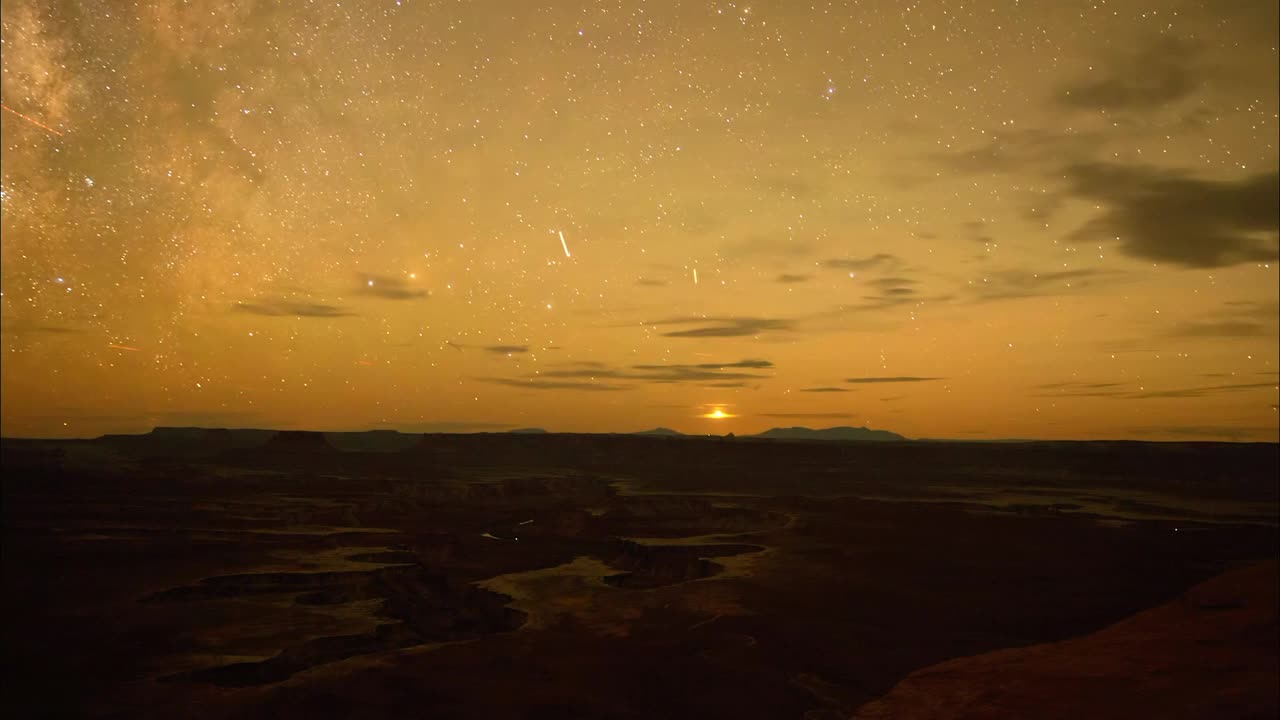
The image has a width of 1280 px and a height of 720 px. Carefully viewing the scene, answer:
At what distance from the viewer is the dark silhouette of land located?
13.1 m

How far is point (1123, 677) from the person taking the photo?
1351 centimetres

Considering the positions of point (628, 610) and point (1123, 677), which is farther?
point (628, 610)

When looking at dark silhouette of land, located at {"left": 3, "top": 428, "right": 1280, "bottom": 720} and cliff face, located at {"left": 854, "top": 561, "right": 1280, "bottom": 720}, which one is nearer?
cliff face, located at {"left": 854, "top": 561, "right": 1280, "bottom": 720}

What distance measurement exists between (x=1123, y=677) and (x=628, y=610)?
10361mm

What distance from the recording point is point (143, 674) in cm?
1423

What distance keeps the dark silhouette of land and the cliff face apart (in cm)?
8

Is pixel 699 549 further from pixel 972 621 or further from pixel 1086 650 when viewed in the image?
pixel 1086 650

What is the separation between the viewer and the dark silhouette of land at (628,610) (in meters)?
13.1

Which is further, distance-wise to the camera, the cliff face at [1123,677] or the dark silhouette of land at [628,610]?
the dark silhouette of land at [628,610]

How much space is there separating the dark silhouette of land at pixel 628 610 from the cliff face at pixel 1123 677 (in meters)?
0.08

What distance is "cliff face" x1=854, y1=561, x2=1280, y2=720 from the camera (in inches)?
470

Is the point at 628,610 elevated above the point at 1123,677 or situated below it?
below

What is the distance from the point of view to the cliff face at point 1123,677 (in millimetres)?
11938

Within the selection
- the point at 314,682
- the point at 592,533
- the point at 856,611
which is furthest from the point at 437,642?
the point at 592,533
